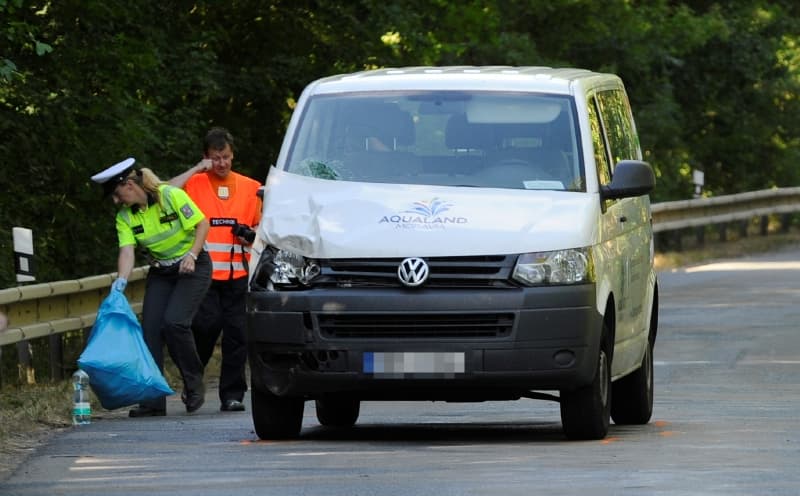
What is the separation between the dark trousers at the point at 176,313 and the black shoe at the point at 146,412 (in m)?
0.02

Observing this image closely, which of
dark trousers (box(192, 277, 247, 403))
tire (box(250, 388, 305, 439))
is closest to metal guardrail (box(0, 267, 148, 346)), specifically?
dark trousers (box(192, 277, 247, 403))

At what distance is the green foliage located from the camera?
2025 centimetres

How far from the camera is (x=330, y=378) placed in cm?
1046

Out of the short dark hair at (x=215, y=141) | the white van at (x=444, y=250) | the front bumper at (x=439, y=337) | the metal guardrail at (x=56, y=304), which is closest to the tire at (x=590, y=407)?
the white van at (x=444, y=250)

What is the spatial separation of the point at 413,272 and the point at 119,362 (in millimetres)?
3512

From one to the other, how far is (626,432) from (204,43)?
13.0 metres

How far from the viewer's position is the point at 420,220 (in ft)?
34.4

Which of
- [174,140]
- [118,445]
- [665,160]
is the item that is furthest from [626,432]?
[665,160]

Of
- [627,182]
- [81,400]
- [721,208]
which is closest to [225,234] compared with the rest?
[81,400]

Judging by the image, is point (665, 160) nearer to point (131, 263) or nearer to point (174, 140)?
point (174, 140)

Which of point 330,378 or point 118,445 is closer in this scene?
point 330,378

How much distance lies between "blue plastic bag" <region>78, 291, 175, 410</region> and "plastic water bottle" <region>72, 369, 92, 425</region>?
0.37 ft

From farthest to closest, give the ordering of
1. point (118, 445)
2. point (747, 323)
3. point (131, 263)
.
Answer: point (747, 323)
point (131, 263)
point (118, 445)

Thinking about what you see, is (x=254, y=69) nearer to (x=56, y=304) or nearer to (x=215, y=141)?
(x=56, y=304)
